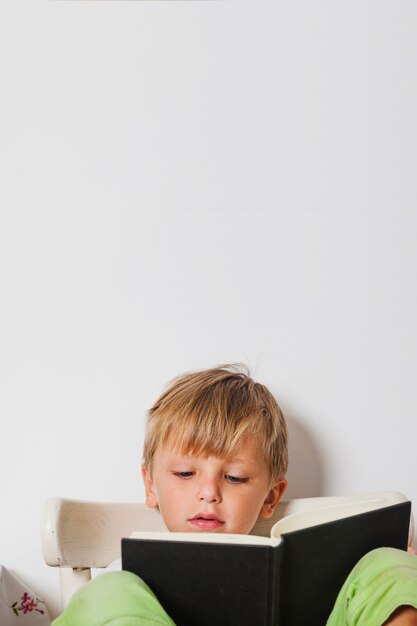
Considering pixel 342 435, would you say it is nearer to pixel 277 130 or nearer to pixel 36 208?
pixel 277 130

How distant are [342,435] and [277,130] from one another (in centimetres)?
50

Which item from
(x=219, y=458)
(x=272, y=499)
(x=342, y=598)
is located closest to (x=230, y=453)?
(x=219, y=458)

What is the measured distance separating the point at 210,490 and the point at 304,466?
365mm

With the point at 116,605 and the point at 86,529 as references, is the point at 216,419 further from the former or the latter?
the point at 116,605

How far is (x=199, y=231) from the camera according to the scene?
1.45 metres

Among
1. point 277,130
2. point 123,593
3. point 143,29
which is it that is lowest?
point 123,593

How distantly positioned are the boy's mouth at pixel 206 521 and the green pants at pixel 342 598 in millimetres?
220

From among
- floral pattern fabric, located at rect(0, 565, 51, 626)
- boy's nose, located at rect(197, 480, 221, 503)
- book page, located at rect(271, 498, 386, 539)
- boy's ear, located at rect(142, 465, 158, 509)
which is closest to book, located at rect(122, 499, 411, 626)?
book page, located at rect(271, 498, 386, 539)

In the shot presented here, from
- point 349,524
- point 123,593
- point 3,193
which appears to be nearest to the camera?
point 123,593

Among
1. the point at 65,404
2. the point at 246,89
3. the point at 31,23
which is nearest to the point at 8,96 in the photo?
the point at 31,23

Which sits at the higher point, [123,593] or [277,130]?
[277,130]

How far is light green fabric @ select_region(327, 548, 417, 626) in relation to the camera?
2.93ft

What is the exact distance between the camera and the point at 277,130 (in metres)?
1.47

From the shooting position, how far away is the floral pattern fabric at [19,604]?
52.1 inches
